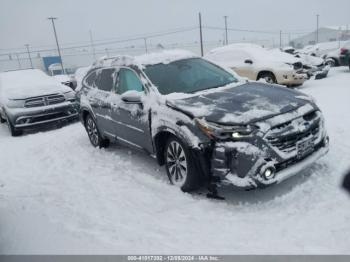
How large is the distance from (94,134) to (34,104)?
3156 millimetres

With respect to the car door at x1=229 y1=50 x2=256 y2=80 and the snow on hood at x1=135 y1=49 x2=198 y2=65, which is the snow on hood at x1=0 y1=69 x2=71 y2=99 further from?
the car door at x1=229 y1=50 x2=256 y2=80

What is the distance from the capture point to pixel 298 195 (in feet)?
13.1

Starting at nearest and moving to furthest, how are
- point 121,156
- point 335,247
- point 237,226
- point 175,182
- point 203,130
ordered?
point 335,247 → point 237,226 → point 203,130 → point 175,182 → point 121,156

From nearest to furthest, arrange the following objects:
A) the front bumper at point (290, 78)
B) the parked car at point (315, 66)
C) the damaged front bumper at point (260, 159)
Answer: the damaged front bumper at point (260, 159) < the front bumper at point (290, 78) < the parked car at point (315, 66)

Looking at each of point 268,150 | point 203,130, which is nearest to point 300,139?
point 268,150

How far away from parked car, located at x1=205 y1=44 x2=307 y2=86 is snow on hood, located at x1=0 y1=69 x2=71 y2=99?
5.49 m

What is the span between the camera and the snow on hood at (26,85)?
912 centimetres

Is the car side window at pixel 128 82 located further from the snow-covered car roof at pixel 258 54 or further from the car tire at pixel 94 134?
the snow-covered car roof at pixel 258 54

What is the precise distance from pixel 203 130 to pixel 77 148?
4.02 metres

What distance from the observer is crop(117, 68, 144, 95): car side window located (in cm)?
508

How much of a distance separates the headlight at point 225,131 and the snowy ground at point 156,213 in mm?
908

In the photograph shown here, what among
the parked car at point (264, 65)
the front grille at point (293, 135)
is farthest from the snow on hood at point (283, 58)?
the front grille at point (293, 135)

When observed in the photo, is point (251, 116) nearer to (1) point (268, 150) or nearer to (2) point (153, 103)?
(1) point (268, 150)

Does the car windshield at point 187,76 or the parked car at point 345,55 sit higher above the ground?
the car windshield at point 187,76
